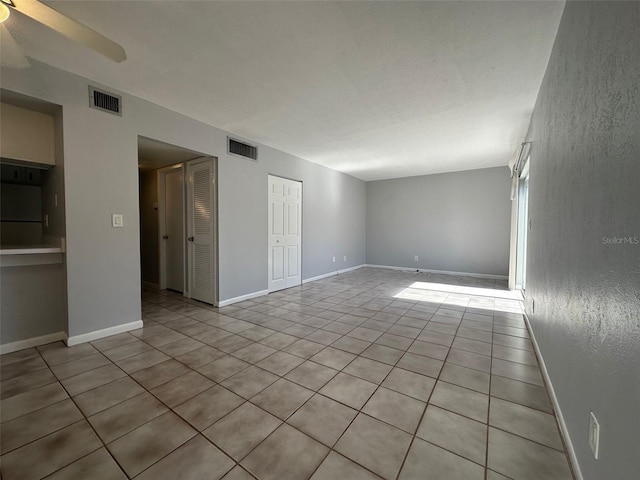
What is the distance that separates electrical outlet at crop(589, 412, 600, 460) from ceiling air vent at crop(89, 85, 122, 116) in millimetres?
4164

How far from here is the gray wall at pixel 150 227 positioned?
197 inches

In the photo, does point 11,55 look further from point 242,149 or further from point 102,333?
point 102,333

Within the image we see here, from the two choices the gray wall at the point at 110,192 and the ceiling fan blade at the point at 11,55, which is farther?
the gray wall at the point at 110,192

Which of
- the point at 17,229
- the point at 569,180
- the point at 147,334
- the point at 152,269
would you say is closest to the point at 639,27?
the point at 569,180

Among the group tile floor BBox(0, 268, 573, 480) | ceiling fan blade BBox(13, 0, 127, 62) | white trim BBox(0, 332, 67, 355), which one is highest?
ceiling fan blade BBox(13, 0, 127, 62)

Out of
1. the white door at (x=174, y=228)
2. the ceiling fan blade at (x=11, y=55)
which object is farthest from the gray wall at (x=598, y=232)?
the white door at (x=174, y=228)

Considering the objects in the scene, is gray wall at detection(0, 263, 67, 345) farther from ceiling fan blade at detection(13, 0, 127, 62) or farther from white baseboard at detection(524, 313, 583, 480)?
white baseboard at detection(524, 313, 583, 480)

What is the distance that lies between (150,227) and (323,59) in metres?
4.67

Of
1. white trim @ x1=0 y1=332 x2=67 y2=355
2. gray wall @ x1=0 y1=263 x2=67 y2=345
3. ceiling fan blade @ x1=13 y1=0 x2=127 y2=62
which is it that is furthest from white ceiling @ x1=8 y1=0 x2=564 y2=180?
white trim @ x1=0 y1=332 x2=67 y2=355

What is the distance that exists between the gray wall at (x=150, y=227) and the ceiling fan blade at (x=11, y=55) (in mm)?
2988

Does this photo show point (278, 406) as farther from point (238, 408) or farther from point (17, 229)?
point (17, 229)

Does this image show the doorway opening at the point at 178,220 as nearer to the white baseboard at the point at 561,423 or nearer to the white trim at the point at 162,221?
the white trim at the point at 162,221

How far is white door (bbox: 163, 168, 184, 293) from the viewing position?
4.51 meters

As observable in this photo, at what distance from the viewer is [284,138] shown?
13.5 feet
